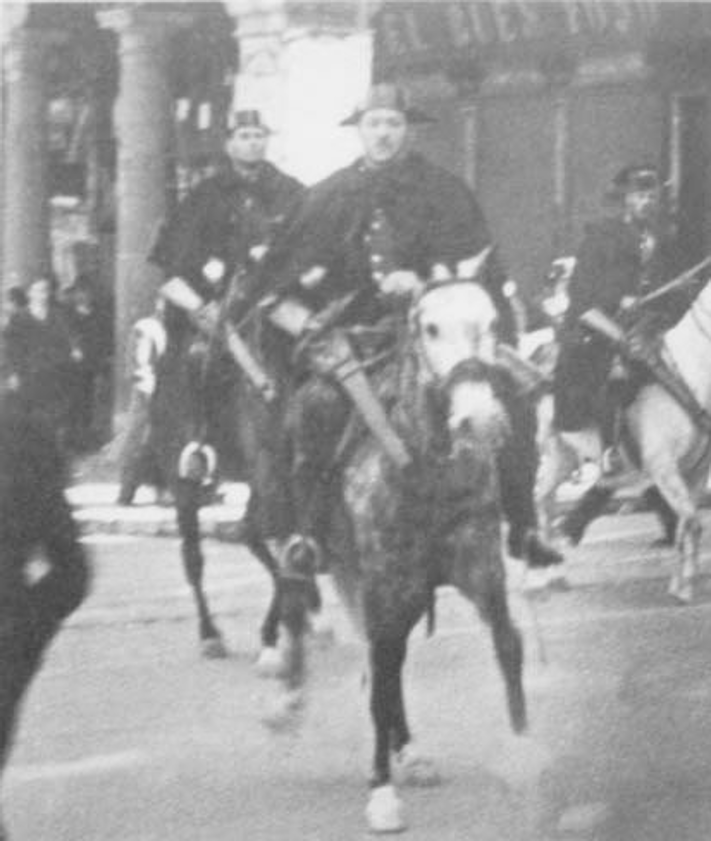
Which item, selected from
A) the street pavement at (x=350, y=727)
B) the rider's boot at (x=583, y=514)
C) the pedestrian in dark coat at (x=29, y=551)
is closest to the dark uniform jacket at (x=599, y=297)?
the rider's boot at (x=583, y=514)

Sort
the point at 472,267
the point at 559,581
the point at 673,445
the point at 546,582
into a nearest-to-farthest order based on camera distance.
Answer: the point at 472,267
the point at 546,582
the point at 559,581
the point at 673,445

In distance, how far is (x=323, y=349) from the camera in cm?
920

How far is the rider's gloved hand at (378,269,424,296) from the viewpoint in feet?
29.2

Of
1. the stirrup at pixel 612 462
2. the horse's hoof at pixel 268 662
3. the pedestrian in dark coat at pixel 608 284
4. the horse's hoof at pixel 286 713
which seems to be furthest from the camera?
the stirrup at pixel 612 462

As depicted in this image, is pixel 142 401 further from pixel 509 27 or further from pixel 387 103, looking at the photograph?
pixel 509 27

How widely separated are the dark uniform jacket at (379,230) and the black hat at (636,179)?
0.37 m

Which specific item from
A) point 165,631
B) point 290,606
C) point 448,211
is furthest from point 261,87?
point 165,631

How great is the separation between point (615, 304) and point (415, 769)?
8.60 feet

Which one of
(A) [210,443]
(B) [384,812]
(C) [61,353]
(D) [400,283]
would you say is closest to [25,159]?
(C) [61,353]

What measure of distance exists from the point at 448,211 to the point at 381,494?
2.56 feet

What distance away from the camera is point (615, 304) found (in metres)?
11.3

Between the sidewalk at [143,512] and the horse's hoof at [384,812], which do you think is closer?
the horse's hoof at [384,812]

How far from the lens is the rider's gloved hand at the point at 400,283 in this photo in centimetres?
891

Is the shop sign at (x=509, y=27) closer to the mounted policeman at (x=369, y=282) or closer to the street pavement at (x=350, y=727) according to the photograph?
the mounted policeman at (x=369, y=282)
